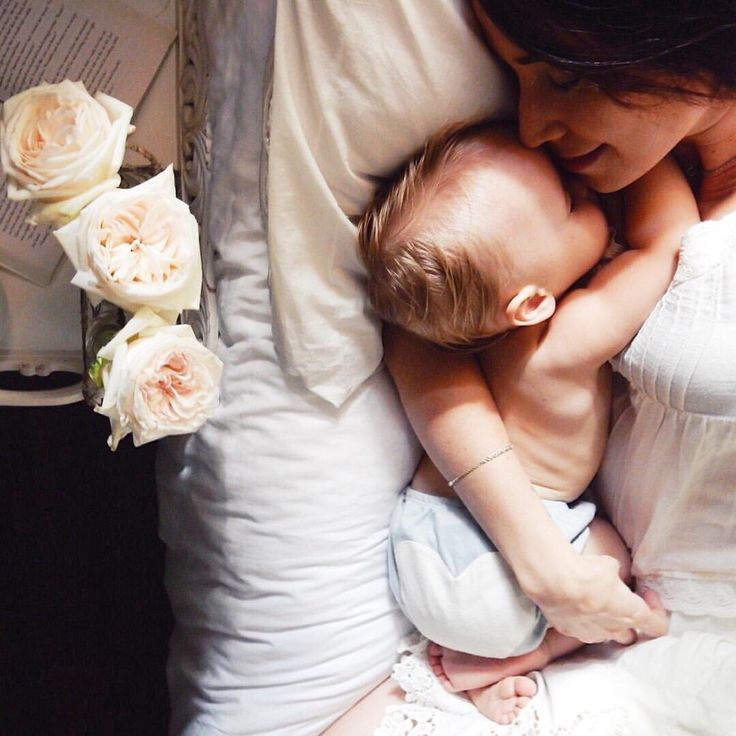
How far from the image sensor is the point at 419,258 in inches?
35.0

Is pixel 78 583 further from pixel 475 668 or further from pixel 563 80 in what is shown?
pixel 563 80

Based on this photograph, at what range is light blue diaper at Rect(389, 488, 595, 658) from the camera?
990 millimetres

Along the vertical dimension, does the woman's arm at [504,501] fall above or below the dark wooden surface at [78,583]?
above

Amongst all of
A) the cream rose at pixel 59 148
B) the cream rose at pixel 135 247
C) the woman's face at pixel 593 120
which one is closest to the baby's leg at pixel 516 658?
the woman's face at pixel 593 120

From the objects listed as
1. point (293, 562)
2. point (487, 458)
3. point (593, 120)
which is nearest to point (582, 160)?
point (593, 120)

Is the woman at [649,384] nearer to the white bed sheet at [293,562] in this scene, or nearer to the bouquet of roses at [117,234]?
the white bed sheet at [293,562]

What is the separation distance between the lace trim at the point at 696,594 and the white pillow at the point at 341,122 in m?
0.45

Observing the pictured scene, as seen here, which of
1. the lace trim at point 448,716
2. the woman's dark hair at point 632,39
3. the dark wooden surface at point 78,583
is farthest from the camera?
the dark wooden surface at point 78,583

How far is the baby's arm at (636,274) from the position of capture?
908 mm

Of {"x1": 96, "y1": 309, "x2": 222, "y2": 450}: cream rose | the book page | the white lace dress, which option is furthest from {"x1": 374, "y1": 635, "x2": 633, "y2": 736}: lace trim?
the book page

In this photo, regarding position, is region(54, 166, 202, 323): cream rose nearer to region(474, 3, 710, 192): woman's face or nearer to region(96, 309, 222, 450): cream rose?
region(96, 309, 222, 450): cream rose

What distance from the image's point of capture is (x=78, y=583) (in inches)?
55.7

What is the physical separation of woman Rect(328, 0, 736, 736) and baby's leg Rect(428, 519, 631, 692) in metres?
0.02

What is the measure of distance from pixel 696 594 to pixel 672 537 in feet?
0.26
